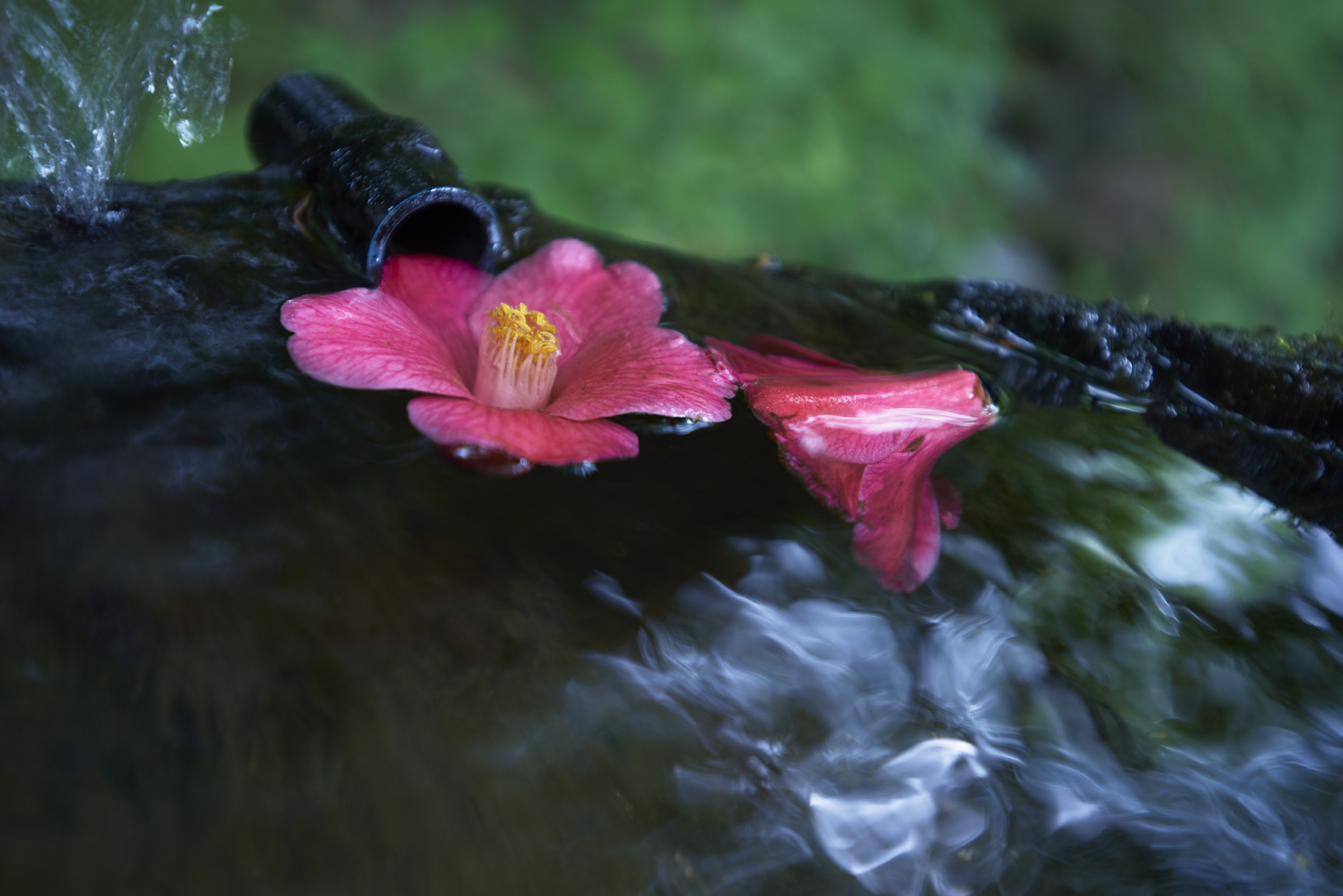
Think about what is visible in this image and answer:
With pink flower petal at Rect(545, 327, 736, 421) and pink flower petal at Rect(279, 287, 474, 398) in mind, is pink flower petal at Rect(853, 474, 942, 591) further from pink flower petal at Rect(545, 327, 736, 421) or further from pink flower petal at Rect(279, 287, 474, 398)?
pink flower petal at Rect(279, 287, 474, 398)

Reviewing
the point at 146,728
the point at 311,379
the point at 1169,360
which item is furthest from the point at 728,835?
the point at 1169,360

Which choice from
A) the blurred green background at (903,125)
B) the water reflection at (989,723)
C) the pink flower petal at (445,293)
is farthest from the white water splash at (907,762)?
the blurred green background at (903,125)

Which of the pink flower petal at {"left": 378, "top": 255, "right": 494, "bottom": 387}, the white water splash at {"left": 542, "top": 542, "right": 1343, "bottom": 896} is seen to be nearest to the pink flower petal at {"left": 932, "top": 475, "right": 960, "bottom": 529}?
the white water splash at {"left": 542, "top": 542, "right": 1343, "bottom": 896}

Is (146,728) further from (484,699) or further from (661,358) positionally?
(661,358)

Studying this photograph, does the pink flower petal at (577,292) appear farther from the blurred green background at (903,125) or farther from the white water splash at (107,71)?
the blurred green background at (903,125)

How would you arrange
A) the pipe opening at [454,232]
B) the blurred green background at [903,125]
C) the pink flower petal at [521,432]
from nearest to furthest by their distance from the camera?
the pink flower petal at [521,432], the pipe opening at [454,232], the blurred green background at [903,125]

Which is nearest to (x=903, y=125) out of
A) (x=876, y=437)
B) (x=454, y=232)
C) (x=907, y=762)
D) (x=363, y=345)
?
(x=454, y=232)
